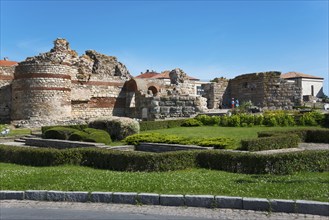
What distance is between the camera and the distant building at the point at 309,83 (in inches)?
2474

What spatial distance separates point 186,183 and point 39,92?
23.5 metres

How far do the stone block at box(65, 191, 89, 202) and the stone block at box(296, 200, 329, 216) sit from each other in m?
4.27

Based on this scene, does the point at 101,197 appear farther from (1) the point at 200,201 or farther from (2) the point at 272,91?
(2) the point at 272,91

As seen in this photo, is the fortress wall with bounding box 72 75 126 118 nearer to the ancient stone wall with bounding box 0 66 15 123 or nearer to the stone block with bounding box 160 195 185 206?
the ancient stone wall with bounding box 0 66 15 123

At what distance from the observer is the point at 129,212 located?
7320 millimetres

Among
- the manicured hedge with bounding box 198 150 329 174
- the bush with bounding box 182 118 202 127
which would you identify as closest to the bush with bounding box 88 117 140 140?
the bush with bounding box 182 118 202 127

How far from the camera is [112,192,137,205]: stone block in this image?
7910 millimetres

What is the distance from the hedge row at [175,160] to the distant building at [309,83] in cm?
5431

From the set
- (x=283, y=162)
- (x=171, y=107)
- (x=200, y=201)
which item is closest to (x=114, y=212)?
(x=200, y=201)

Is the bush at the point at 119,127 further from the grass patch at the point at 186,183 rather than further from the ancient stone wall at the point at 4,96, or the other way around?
the ancient stone wall at the point at 4,96

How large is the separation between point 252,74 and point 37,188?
89.2 ft

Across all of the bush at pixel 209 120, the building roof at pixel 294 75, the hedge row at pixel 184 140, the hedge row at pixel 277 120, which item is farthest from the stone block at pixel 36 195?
the building roof at pixel 294 75

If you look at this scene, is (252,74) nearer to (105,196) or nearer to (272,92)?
A: (272,92)

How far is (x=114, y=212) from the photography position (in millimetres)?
7359
